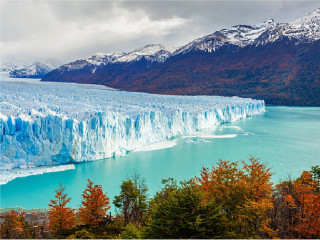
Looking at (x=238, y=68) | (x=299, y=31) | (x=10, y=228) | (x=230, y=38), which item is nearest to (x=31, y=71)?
(x=230, y=38)

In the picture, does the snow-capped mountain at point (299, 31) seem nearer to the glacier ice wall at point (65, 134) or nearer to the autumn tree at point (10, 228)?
the glacier ice wall at point (65, 134)

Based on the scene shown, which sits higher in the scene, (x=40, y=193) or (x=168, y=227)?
(x=168, y=227)

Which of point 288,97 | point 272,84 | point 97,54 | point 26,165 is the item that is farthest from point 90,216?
point 97,54

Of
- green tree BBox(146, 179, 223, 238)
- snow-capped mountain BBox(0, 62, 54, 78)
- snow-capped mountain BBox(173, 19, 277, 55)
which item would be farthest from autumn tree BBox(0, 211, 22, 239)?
snow-capped mountain BBox(0, 62, 54, 78)

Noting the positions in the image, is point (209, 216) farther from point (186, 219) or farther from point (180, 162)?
point (180, 162)

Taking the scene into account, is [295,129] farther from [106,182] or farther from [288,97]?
[288,97]

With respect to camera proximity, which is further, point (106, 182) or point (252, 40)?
point (252, 40)
